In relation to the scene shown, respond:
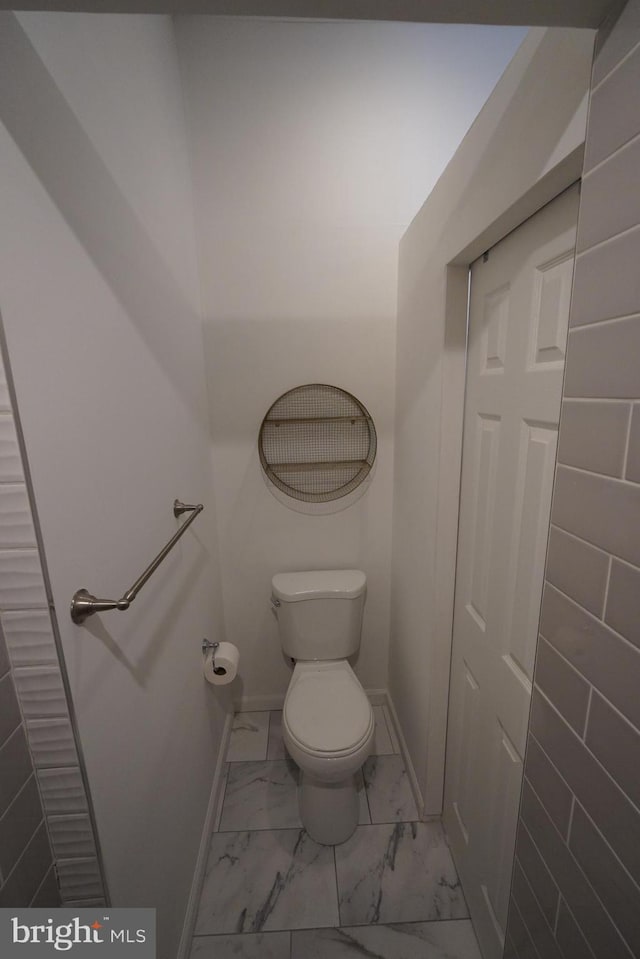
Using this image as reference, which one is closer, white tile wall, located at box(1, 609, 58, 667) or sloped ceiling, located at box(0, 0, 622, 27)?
sloped ceiling, located at box(0, 0, 622, 27)

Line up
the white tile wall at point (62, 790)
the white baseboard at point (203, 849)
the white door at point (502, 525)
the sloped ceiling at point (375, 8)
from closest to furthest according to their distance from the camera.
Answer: the sloped ceiling at point (375, 8) → the white tile wall at point (62, 790) → the white door at point (502, 525) → the white baseboard at point (203, 849)

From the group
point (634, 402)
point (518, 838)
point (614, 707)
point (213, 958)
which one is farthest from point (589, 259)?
point (213, 958)

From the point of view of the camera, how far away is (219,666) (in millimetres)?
1292

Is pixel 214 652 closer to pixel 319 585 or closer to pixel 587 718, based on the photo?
pixel 319 585

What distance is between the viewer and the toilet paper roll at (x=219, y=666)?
1.28m

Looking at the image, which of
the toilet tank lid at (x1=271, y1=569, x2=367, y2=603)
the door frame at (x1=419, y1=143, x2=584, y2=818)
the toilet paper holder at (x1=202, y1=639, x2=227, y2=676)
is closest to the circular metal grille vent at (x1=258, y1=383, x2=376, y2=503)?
the toilet tank lid at (x1=271, y1=569, x2=367, y2=603)

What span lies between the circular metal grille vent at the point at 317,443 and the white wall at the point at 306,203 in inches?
2.1

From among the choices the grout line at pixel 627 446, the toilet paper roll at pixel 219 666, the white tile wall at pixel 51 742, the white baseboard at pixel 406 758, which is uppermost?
the grout line at pixel 627 446

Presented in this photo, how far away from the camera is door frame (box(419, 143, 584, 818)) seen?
1.04 m

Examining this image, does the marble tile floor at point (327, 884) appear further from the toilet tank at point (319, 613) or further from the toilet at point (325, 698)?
the toilet tank at point (319, 613)

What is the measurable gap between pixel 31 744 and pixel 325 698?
0.98 m

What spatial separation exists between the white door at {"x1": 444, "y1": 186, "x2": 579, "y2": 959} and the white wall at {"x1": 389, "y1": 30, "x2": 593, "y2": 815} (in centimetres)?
5

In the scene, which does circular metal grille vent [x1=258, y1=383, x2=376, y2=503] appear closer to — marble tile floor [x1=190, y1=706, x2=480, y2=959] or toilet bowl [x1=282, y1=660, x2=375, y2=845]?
toilet bowl [x1=282, y1=660, x2=375, y2=845]

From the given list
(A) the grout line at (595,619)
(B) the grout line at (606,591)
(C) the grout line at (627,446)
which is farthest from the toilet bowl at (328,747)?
(C) the grout line at (627,446)
